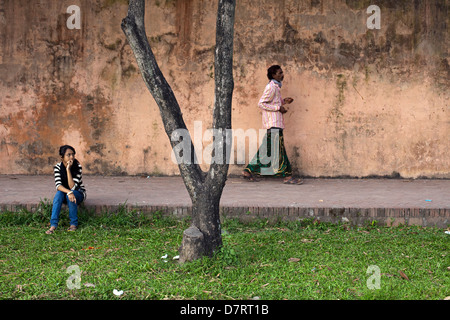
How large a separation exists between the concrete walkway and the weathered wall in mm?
480

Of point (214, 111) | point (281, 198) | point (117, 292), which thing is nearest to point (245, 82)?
point (281, 198)

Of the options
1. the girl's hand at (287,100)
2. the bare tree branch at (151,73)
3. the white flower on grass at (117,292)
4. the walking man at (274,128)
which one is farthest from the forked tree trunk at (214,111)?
the girl's hand at (287,100)

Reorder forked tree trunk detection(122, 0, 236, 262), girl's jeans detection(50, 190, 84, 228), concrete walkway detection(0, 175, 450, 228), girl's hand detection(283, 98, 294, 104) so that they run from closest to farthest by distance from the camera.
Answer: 1. forked tree trunk detection(122, 0, 236, 262)
2. girl's jeans detection(50, 190, 84, 228)
3. concrete walkway detection(0, 175, 450, 228)
4. girl's hand detection(283, 98, 294, 104)

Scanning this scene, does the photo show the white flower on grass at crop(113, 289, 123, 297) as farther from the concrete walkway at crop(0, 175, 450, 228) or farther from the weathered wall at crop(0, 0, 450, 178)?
the weathered wall at crop(0, 0, 450, 178)

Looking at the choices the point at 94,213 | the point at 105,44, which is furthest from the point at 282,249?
the point at 105,44

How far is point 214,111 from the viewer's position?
4.46 m

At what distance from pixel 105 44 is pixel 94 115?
121 centimetres

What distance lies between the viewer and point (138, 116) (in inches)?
331

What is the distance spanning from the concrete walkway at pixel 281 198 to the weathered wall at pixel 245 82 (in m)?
0.48

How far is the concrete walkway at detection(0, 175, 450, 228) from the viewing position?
232 inches

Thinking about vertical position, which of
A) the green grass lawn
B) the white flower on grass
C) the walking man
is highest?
the walking man

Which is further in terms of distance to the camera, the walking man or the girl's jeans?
the walking man

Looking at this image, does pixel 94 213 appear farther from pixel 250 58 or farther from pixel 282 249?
pixel 250 58

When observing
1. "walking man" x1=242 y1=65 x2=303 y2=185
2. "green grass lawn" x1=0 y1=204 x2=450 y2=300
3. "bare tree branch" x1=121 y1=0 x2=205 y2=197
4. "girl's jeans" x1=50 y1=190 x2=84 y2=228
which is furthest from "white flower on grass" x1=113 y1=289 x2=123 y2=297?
"walking man" x1=242 y1=65 x2=303 y2=185
